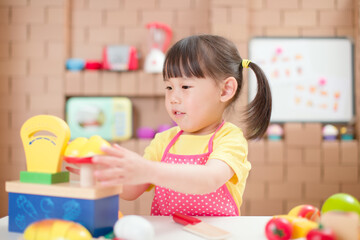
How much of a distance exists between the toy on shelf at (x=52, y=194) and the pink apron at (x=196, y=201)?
0.26 metres

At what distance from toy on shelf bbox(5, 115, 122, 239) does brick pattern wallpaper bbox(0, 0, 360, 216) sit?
5.67 feet

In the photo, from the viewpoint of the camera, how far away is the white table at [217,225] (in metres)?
0.60

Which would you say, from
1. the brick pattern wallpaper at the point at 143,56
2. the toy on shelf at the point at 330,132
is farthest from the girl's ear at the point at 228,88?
the toy on shelf at the point at 330,132

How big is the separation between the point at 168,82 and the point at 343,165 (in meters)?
1.91

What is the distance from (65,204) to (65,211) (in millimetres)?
11

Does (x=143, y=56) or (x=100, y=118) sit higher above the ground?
(x=143, y=56)

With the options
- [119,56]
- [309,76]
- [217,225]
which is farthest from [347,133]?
[217,225]

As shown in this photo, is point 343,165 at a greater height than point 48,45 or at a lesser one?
lesser

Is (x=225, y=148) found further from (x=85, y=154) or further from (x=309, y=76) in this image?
(x=309, y=76)

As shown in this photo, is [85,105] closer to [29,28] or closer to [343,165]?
[29,28]

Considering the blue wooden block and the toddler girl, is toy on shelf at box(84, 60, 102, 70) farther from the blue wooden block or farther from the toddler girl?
the blue wooden block

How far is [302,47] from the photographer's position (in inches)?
101

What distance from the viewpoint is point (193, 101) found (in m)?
0.87

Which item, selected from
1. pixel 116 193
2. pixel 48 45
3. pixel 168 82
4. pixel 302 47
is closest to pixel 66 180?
pixel 116 193
